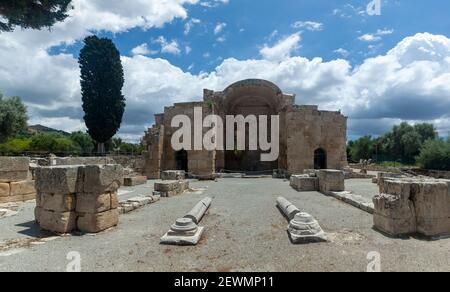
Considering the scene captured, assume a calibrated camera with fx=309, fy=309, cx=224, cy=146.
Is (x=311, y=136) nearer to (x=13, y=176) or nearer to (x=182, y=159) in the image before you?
(x=182, y=159)

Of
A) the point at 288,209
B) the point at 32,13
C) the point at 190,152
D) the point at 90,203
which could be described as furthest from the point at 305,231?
the point at 190,152

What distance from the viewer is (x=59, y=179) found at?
6055 millimetres

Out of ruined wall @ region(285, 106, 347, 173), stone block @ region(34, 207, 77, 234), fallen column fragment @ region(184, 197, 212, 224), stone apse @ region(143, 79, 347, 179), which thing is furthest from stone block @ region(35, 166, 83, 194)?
ruined wall @ region(285, 106, 347, 173)

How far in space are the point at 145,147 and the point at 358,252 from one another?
Result: 17561mm

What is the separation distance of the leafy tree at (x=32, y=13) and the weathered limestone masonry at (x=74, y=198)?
6.17 meters

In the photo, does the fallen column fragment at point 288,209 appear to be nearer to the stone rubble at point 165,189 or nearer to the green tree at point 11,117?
the stone rubble at point 165,189

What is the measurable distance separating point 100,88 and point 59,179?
20245 millimetres

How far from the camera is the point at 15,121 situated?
2495 centimetres

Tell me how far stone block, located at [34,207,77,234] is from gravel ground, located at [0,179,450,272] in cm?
39

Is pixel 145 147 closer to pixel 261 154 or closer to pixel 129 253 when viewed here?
pixel 261 154

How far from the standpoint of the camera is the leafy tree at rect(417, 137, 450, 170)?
24.7 m

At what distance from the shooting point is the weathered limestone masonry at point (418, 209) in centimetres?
559

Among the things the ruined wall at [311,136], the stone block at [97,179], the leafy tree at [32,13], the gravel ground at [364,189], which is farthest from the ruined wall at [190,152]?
the stone block at [97,179]

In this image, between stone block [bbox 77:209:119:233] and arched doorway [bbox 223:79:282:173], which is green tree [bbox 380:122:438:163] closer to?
arched doorway [bbox 223:79:282:173]
